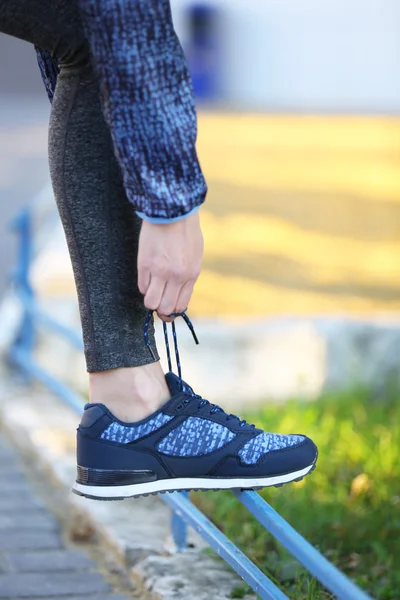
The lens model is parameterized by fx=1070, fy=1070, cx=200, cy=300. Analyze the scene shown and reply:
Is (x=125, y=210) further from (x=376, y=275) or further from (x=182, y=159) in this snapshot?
(x=376, y=275)

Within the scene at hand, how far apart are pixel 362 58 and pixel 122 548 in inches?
611

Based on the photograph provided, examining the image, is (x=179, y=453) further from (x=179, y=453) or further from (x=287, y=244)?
(x=287, y=244)

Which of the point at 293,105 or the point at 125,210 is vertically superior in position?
the point at 125,210

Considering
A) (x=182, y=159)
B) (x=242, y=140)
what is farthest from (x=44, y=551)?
(x=242, y=140)

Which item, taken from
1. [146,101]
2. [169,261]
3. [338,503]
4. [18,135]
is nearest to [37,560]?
[338,503]

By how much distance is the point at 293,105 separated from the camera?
1489 centimetres

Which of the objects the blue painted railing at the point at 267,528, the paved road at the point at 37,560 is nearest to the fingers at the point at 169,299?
the blue painted railing at the point at 267,528

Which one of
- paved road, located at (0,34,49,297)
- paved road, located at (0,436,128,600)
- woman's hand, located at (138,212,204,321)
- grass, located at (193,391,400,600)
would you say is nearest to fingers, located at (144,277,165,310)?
woman's hand, located at (138,212,204,321)

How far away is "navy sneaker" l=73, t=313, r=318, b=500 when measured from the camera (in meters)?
1.68

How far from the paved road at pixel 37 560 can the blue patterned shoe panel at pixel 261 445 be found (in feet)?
2.50

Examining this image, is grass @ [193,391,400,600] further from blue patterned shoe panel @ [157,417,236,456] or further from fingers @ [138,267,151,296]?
fingers @ [138,267,151,296]

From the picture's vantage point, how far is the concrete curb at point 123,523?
2260mm

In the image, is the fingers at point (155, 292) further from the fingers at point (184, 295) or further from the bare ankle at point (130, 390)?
the bare ankle at point (130, 390)

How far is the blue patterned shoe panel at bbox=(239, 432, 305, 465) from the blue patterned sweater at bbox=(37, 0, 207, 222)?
1.59ft
